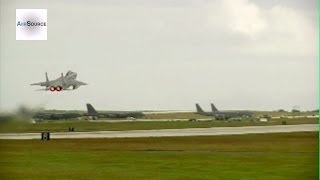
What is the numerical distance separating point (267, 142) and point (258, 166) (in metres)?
10.5

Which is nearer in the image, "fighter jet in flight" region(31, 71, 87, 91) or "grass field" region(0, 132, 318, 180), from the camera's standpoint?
"grass field" region(0, 132, 318, 180)

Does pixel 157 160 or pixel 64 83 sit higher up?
pixel 64 83

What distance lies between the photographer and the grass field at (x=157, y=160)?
18.2 m

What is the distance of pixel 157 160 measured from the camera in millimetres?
21422

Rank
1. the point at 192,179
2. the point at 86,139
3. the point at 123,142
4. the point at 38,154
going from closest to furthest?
1. the point at 192,179
2. the point at 38,154
3. the point at 123,142
4. the point at 86,139

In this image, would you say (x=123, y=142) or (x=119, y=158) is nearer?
(x=119, y=158)

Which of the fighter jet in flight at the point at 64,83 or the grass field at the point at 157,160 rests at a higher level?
the fighter jet in flight at the point at 64,83

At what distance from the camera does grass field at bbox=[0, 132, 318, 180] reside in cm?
1822

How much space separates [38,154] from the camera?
23.8 meters

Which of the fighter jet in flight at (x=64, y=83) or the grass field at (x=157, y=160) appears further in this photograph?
the fighter jet in flight at (x=64, y=83)

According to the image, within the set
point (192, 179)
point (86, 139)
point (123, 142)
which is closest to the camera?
point (192, 179)

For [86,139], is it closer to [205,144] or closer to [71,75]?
[205,144]

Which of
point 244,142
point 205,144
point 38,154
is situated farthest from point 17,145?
point 244,142

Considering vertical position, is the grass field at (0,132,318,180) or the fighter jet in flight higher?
the fighter jet in flight
